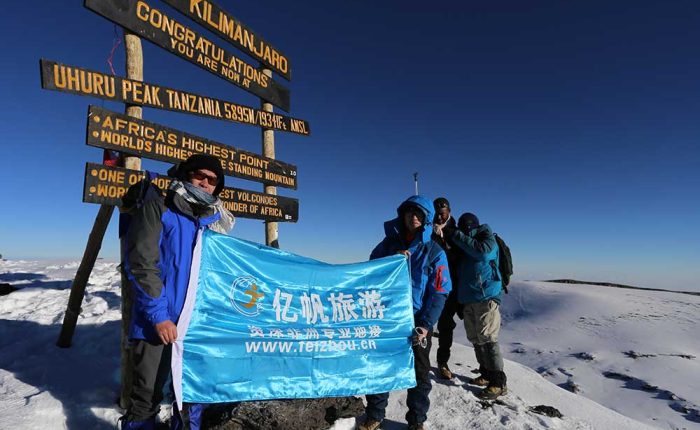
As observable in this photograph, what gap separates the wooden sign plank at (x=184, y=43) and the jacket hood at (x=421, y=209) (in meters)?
Result: 3.73

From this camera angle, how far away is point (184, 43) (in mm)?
4910

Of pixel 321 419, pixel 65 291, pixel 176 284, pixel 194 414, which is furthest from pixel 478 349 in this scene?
pixel 65 291

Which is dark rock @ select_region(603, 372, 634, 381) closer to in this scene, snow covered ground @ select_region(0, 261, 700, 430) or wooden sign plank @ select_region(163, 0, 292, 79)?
snow covered ground @ select_region(0, 261, 700, 430)

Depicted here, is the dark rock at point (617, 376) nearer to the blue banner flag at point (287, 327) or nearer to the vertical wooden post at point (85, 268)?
the blue banner flag at point (287, 327)

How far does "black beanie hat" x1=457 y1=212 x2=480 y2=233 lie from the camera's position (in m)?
5.30

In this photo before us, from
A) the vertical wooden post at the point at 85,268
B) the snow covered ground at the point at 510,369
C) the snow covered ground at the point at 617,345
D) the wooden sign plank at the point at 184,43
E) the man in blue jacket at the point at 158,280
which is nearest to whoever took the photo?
the man in blue jacket at the point at 158,280

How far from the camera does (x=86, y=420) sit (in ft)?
11.2

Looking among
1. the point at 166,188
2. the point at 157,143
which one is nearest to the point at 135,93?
the point at 157,143

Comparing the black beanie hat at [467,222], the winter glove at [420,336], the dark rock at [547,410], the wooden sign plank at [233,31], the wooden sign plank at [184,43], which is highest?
the wooden sign plank at [233,31]

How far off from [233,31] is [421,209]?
4539 millimetres

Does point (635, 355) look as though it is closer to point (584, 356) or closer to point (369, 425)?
point (584, 356)

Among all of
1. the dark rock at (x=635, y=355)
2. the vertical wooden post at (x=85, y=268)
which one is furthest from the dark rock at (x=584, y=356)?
the vertical wooden post at (x=85, y=268)

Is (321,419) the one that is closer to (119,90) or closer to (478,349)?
(478,349)

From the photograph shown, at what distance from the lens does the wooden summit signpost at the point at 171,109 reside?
3.80m
